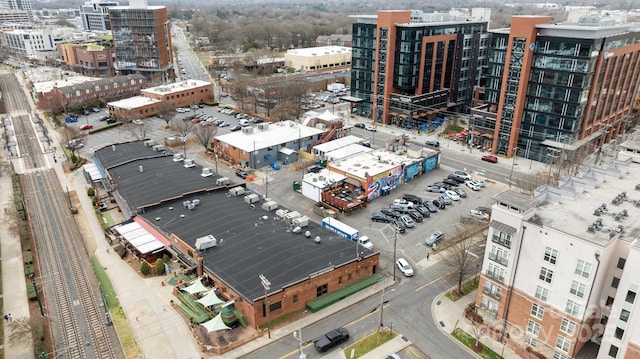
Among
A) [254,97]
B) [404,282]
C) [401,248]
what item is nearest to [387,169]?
[401,248]

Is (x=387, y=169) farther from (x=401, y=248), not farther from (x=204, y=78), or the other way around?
(x=204, y=78)

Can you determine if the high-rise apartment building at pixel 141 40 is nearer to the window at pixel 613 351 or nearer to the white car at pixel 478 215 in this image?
the white car at pixel 478 215

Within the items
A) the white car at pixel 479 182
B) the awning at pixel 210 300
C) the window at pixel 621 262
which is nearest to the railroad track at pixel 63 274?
the awning at pixel 210 300

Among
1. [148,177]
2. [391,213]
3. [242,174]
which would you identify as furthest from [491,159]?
[148,177]

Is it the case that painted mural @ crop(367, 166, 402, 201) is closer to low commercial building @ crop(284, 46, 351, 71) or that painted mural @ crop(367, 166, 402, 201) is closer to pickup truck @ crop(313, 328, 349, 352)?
pickup truck @ crop(313, 328, 349, 352)

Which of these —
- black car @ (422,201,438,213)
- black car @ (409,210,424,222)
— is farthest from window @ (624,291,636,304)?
black car @ (422,201,438,213)

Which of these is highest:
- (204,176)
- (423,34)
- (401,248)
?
(423,34)
